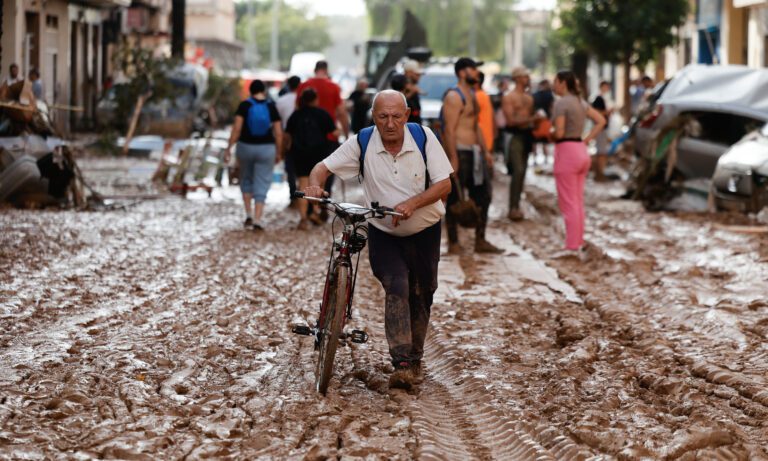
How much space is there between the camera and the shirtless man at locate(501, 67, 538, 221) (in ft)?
51.9

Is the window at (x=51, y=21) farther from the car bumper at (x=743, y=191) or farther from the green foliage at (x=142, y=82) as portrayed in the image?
the car bumper at (x=743, y=191)

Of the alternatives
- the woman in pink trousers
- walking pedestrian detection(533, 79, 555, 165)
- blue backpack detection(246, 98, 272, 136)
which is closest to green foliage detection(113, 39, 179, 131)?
walking pedestrian detection(533, 79, 555, 165)

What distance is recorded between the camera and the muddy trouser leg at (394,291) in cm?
770

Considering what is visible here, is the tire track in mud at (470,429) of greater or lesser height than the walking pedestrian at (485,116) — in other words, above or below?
below

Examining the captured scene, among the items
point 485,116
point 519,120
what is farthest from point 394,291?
point 519,120

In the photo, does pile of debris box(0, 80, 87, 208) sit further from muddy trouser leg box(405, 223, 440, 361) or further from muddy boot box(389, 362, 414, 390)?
muddy boot box(389, 362, 414, 390)

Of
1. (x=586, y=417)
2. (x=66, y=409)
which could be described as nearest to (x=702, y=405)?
(x=586, y=417)

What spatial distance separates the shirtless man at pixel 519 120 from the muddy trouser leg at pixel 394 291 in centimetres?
820

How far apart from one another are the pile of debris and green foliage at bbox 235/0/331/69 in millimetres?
123830

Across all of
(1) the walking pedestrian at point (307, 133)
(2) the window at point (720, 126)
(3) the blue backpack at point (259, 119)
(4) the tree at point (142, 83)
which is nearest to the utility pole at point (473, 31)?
(4) the tree at point (142, 83)

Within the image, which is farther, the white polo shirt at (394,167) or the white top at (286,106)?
the white top at (286,106)

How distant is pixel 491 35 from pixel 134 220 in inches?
3196

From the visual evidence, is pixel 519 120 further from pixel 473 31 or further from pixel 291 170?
pixel 473 31

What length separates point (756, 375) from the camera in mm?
7836
